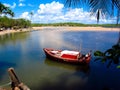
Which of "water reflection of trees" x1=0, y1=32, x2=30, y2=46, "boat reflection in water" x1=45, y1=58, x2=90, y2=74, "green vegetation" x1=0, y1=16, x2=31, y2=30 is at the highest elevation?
"green vegetation" x1=0, y1=16, x2=31, y2=30

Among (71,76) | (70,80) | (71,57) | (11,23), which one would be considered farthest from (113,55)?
(11,23)

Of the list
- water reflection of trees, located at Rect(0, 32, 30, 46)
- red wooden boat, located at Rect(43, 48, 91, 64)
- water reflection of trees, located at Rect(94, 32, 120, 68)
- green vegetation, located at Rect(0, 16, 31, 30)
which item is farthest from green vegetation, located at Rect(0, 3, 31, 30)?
water reflection of trees, located at Rect(94, 32, 120, 68)

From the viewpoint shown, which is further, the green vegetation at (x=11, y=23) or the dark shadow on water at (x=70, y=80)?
the green vegetation at (x=11, y=23)

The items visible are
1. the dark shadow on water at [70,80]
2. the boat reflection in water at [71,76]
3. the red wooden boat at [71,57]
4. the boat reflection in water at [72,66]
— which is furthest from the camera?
the red wooden boat at [71,57]

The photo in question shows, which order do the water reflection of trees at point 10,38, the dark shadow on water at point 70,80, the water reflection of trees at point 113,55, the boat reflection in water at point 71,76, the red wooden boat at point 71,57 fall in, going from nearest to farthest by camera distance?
the water reflection of trees at point 113,55 < the dark shadow on water at point 70,80 < the boat reflection in water at point 71,76 < the red wooden boat at point 71,57 < the water reflection of trees at point 10,38

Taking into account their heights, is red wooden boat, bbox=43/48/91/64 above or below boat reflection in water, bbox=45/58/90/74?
above

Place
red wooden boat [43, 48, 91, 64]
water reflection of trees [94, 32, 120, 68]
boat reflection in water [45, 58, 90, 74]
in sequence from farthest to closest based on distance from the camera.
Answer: red wooden boat [43, 48, 91, 64] → boat reflection in water [45, 58, 90, 74] → water reflection of trees [94, 32, 120, 68]

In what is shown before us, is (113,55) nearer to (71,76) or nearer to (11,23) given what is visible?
(71,76)

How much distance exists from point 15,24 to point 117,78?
82.6 m

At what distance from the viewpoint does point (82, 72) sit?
1888cm

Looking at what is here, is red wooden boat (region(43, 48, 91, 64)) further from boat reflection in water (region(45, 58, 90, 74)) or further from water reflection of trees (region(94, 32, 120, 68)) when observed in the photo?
water reflection of trees (region(94, 32, 120, 68))

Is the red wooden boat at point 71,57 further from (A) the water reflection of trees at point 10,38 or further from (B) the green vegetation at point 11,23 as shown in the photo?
(B) the green vegetation at point 11,23

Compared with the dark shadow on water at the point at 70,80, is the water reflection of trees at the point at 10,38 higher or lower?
higher

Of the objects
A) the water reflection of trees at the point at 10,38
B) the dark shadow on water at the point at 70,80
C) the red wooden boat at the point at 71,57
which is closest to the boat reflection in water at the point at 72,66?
the dark shadow on water at the point at 70,80
